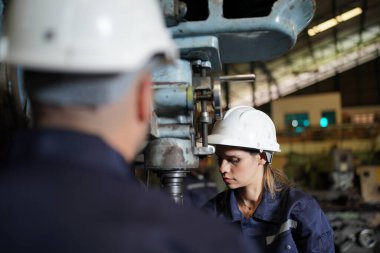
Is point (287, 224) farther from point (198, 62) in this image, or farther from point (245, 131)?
point (198, 62)

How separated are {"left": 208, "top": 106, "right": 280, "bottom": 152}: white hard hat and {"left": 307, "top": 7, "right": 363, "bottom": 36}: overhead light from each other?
971cm

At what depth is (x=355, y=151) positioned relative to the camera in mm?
8109

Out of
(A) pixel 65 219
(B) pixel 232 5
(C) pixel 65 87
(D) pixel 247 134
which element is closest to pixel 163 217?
(A) pixel 65 219

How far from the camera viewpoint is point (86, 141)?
2.15ft

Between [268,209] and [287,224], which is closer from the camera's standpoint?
[287,224]

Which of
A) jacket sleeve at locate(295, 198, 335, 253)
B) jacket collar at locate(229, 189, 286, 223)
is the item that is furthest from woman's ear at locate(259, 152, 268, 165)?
jacket sleeve at locate(295, 198, 335, 253)

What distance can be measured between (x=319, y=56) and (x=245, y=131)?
44.9 feet

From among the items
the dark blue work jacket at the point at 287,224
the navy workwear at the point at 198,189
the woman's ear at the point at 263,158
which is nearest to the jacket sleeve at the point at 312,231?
the dark blue work jacket at the point at 287,224

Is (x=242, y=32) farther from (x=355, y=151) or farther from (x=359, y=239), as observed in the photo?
(x=355, y=151)

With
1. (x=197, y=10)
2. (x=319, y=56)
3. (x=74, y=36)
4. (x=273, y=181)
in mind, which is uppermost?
(x=319, y=56)

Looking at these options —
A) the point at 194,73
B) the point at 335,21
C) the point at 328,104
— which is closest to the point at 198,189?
the point at 194,73

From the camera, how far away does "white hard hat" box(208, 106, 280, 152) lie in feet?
6.30

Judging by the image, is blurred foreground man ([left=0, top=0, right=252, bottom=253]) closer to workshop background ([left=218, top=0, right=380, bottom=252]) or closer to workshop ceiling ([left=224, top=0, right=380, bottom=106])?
workshop background ([left=218, top=0, right=380, bottom=252])

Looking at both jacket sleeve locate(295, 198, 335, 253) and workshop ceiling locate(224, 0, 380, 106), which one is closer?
jacket sleeve locate(295, 198, 335, 253)
